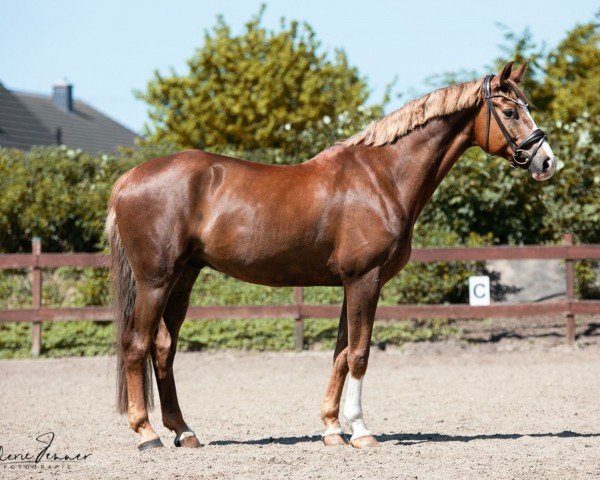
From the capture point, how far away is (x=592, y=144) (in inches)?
497

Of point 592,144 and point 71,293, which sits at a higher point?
point 592,144

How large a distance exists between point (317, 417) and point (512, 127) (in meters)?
2.80

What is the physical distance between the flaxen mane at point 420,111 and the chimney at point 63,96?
34.4 meters

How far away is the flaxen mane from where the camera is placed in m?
5.32

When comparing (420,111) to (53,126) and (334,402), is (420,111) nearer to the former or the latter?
(334,402)

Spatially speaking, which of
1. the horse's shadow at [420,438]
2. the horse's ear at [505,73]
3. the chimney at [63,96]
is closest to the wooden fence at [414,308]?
the horse's shadow at [420,438]

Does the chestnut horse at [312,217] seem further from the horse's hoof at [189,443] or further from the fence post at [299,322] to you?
the fence post at [299,322]

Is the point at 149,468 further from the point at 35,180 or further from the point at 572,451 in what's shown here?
the point at 35,180

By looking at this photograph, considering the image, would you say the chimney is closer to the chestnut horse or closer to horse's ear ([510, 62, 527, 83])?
the chestnut horse

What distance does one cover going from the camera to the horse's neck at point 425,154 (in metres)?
5.34

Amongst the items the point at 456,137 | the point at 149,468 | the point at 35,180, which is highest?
the point at 35,180

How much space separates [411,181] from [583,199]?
26.1 ft

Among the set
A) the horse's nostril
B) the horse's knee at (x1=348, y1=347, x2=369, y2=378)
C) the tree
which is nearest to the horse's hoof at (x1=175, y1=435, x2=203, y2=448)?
the horse's knee at (x1=348, y1=347, x2=369, y2=378)

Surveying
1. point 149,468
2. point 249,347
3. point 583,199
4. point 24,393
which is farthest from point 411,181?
point 583,199
